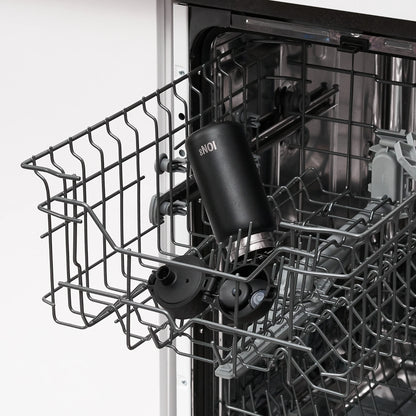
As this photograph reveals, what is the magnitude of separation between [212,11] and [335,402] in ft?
2.08

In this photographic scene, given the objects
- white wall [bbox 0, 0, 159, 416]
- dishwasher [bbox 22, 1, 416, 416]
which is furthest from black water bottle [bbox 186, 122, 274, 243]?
white wall [bbox 0, 0, 159, 416]

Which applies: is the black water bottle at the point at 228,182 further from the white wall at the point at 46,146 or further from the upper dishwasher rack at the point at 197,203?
the white wall at the point at 46,146

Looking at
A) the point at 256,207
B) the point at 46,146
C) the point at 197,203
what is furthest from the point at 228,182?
the point at 46,146

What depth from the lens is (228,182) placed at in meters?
1.32

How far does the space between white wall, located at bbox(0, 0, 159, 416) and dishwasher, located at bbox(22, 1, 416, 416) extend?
40 millimetres

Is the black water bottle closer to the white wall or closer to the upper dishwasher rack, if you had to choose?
the upper dishwasher rack

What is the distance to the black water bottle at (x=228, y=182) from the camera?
1.31 metres

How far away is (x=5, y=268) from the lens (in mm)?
1758

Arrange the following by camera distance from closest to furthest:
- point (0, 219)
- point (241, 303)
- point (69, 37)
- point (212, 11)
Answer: point (241, 303) < point (212, 11) < point (69, 37) < point (0, 219)

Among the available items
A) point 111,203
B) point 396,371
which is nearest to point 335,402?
point 396,371

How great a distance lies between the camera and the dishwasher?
128cm

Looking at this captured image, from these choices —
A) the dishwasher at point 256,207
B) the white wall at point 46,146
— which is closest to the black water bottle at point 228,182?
the dishwasher at point 256,207

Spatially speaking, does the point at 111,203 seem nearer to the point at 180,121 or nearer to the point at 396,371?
the point at 180,121

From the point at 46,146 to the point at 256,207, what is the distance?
45 centimetres
